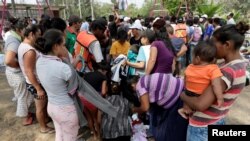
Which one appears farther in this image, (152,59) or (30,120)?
(30,120)

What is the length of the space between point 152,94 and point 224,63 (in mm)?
613

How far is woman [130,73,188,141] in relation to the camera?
210cm

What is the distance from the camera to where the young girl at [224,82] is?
5.76 ft

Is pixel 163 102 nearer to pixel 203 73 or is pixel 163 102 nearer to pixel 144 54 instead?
pixel 203 73

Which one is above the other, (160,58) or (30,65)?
(160,58)

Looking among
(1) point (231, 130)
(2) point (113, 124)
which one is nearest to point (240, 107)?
(2) point (113, 124)

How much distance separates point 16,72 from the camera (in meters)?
3.78

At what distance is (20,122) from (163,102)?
9.99ft

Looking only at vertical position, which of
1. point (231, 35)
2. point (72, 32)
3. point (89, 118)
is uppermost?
point (231, 35)

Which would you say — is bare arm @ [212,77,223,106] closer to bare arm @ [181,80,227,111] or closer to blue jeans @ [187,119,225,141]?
bare arm @ [181,80,227,111]

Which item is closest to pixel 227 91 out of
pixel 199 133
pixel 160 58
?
pixel 199 133

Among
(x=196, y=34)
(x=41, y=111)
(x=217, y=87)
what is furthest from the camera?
(x=196, y=34)

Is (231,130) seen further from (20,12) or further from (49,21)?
(20,12)

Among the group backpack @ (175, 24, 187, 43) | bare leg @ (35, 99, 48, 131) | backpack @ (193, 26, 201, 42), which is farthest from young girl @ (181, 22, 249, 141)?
backpack @ (193, 26, 201, 42)
